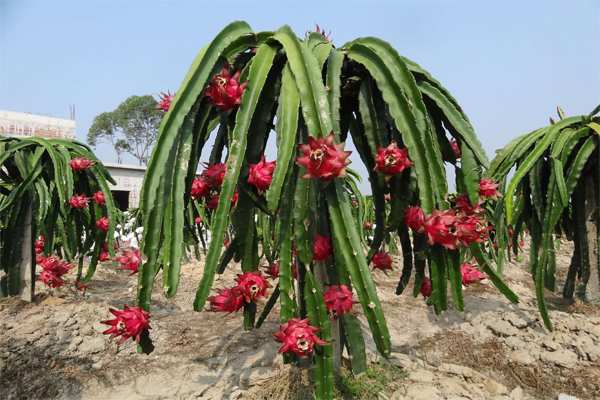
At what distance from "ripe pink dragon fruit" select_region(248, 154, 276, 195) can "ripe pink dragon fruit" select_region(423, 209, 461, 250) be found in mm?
643

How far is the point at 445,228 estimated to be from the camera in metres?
1.40

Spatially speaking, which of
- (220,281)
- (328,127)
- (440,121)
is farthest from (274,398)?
(220,281)

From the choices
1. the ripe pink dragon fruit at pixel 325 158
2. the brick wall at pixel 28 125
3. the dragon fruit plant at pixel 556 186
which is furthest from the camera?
the brick wall at pixel 28 125

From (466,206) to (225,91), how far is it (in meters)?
1.15

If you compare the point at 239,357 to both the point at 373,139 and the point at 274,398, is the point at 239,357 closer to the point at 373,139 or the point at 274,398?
the point at 274,398

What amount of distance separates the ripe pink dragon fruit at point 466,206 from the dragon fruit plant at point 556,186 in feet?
5.17

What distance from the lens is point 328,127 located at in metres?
1.42

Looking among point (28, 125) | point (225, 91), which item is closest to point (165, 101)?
point (225, 91)

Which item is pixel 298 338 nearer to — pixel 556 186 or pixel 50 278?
pixel 556 186

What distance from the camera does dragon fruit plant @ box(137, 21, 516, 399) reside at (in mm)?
1412

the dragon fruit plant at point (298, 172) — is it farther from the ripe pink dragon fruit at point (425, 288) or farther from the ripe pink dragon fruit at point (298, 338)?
the ripe pink dragon fruit at point (425, 288)

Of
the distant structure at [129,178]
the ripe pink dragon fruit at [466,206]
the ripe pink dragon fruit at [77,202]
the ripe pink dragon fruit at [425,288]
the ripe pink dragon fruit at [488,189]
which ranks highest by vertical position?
the distant structure at [129,178]

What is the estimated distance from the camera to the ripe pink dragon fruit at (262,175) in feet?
4.76

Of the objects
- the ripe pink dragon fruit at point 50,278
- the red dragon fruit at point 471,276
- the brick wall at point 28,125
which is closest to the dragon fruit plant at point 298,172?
the red dragon fruit at point 471,276
